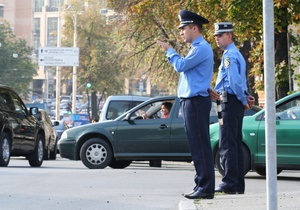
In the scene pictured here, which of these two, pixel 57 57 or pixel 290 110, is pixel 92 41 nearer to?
pixel 57 57

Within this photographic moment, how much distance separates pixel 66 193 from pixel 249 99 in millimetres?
2622

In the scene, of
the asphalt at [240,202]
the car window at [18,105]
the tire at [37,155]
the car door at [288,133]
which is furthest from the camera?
the tire at [37,155]

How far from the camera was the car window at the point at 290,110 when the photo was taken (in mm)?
16359

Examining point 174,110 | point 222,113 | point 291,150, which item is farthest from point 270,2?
point 174,110

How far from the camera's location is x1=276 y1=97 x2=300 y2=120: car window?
16.4 m

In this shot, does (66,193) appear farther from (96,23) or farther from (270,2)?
(96,23)

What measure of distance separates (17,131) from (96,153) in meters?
1.73

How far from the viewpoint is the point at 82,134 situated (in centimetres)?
2094

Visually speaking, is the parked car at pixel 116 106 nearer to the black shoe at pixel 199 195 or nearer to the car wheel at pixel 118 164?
the car wheel at pixel 118 164

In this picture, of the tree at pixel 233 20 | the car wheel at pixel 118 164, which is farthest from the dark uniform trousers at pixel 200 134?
the tree at pixel 233 20

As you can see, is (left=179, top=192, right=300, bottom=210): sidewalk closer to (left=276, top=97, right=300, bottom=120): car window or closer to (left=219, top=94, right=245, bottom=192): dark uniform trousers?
(left=219, top=94, right=245, bottom=192): dark uniform trousers

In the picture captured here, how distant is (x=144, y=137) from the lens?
20297 mm

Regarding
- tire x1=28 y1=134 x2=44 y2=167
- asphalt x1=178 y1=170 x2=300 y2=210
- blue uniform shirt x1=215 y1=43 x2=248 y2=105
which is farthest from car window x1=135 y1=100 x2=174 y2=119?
blue uniform shirt x1=215 y1=43 x2=248 y2=105

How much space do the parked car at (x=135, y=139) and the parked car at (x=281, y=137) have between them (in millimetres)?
3333
